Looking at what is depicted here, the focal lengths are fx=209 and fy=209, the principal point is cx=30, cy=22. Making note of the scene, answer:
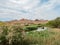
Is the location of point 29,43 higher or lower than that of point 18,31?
lower

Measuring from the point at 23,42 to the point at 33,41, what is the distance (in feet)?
3.91

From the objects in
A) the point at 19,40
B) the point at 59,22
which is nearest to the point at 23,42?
the point at 19,40

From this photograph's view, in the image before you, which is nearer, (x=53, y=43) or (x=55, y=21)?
(x=53, y=43)

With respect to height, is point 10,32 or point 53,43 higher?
point 10,32

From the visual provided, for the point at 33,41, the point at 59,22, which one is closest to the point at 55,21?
the point at 59,22

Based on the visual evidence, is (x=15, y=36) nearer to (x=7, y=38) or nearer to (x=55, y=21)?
(x=7, y=38)

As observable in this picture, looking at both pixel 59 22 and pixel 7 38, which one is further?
pixel 59 22

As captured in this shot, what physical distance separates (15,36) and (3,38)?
38.0 inches

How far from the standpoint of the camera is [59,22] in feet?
170

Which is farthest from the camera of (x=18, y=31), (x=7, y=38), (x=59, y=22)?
(x=59, y=22)

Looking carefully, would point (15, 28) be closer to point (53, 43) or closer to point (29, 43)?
point (29, 43)

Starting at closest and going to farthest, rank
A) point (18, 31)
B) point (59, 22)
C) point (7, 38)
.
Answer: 1. point (7, 38)
2. point (18, 31)
3. point (59, 22)

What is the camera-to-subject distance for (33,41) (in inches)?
715

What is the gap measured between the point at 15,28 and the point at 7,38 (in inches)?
63.7
